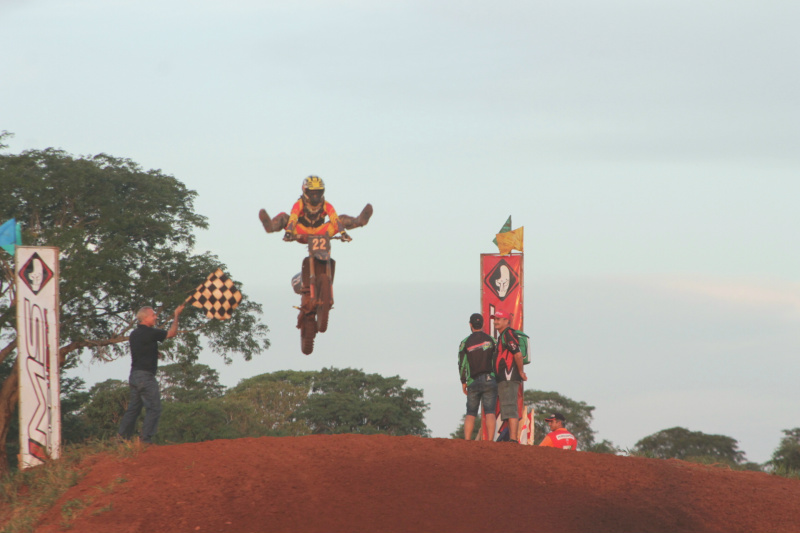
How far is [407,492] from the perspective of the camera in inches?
377

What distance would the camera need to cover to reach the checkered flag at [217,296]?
13818mm

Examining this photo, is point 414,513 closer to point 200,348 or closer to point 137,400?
point 137,400

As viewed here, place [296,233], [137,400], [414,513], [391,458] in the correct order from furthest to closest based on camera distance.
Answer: [296,233]
[137,400]
[391,458]
[414,513]

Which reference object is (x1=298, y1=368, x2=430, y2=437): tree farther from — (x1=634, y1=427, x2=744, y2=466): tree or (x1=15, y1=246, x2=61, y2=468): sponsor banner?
(x1=15, y1=246, x2=61, y2=468): sponsor banner

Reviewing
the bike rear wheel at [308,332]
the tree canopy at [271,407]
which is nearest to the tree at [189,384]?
the tree canopy at [271,407]

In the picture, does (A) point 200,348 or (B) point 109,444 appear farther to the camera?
(A) point 200,348

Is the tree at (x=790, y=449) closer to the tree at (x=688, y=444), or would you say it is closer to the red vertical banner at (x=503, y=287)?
the tree at (x=688, y=444)

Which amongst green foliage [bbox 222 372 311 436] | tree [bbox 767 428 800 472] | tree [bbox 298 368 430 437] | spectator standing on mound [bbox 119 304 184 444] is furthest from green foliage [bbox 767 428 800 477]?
spectator standing on mound [bbox 119 304 184 444]

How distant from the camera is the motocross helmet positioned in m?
13.6

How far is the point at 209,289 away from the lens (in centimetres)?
1390

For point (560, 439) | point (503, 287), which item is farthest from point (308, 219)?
point (503, 287)

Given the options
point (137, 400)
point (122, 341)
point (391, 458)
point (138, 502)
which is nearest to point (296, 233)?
point (137, 400)

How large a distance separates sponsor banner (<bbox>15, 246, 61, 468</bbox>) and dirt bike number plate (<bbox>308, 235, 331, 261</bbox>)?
360 centimetres

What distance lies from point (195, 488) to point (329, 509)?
160 cm
